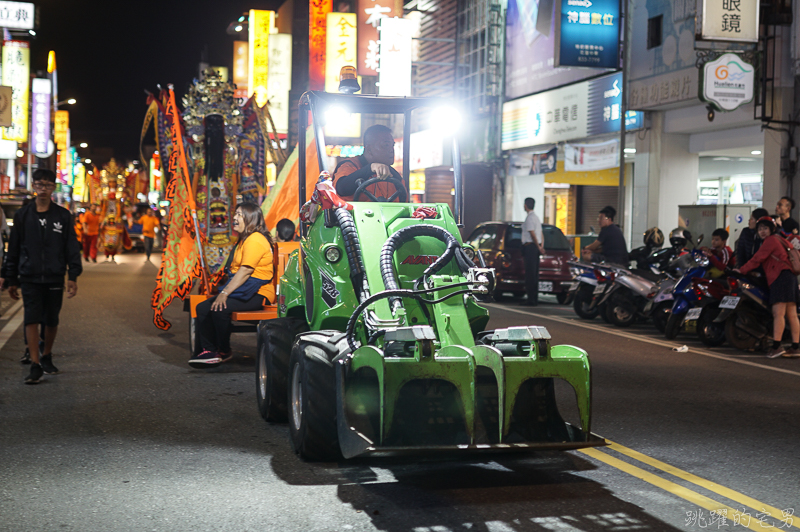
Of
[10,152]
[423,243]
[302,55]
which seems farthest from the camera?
[302,55]

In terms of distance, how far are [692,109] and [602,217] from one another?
654 cm

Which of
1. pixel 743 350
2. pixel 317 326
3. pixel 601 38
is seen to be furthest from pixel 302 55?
pixel 317 326

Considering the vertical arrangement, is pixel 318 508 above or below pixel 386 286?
below

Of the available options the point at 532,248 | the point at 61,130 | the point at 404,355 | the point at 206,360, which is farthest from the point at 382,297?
the point at 61,130

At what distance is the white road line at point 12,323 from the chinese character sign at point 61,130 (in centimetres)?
4896

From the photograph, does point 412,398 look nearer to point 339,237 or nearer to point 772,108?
point 339,237

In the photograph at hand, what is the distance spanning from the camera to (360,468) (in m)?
5.39

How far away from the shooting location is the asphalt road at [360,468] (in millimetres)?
4461

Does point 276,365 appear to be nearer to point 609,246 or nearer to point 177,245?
point 177,245

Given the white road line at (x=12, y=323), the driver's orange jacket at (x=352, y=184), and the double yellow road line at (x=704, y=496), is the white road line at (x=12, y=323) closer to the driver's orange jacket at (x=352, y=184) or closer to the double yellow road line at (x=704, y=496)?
the driver's orange jacket at (x=352, y=184)

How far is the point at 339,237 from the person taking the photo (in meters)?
6.14

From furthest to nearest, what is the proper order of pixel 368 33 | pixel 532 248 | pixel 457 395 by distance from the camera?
pixel 368 33 < pixel 532 248 < pixel 457 395

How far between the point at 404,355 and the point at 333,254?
49.0 inches

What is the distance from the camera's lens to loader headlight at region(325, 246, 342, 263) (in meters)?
6.08
